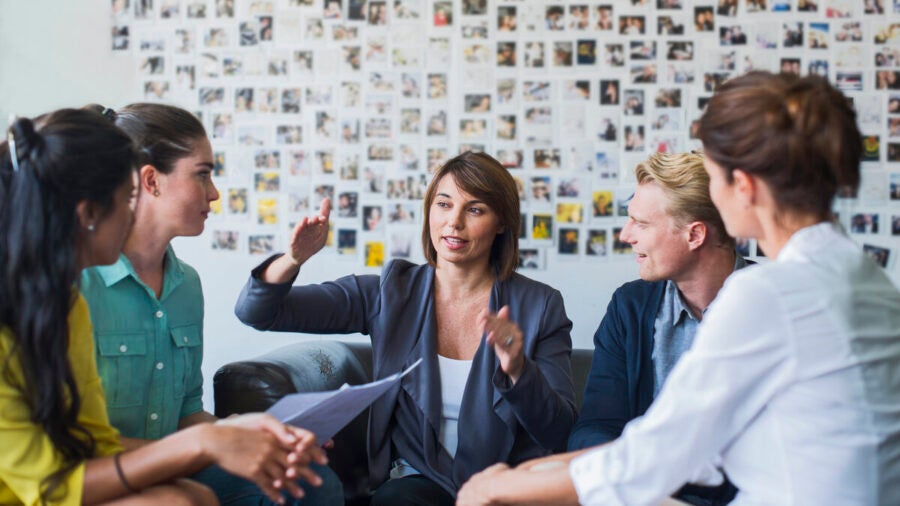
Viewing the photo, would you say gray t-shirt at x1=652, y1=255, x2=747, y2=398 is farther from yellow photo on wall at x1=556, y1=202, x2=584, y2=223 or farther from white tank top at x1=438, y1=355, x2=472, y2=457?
yellow photo on wall at x1=556, y1=202, x2=584, y2=223

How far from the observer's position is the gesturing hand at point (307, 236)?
1.91 meters

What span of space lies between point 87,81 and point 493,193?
1.71 metres

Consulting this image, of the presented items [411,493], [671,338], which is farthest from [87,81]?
[671,338]

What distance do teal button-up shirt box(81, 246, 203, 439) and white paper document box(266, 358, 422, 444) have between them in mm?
381

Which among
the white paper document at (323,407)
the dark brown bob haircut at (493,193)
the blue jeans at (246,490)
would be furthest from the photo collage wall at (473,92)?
the white paper document at (323,407)

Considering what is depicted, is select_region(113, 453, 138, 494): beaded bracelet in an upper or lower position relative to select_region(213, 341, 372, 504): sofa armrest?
upper

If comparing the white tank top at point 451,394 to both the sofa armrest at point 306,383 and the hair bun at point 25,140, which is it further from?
the hair bun at point 25,140

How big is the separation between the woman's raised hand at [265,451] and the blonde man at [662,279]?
75 cm

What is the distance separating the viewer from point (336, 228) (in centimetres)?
302

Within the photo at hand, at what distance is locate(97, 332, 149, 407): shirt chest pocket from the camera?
173 centimetres

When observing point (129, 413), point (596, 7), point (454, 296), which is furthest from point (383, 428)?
point (596, 7)

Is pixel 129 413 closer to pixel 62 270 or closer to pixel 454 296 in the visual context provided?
pixel 62 270

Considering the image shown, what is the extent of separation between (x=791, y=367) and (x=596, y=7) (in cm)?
199

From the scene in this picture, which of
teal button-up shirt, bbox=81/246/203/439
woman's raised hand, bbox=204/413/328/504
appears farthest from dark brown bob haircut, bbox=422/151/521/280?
woman's raised hand, bbox=204/413/328/504
